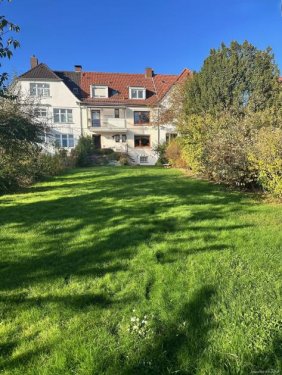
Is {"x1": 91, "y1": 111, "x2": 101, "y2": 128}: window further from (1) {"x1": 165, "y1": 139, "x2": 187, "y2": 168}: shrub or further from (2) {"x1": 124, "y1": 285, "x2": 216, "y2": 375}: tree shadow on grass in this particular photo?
(2) {"x1": 124, "y1": 285, "x2": 216, "y2": 375}: tree shadow on grass

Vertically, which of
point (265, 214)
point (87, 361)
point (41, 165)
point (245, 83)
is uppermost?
point (245, 83)

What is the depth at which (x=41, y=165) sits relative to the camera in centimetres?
1545

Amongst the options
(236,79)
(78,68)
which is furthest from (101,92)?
(236,79)

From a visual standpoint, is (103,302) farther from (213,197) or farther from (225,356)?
(213,197)

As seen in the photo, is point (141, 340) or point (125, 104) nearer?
point (141, 340)

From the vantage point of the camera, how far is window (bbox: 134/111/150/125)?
38188 millimetres

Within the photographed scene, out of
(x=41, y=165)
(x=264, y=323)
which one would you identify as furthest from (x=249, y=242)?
(x=41, y=165)

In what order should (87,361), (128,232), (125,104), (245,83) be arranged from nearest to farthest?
(87,361) < (128,232) < (245,83) < (125,104)

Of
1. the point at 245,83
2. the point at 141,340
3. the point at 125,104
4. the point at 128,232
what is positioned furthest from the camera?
the point at 125,104

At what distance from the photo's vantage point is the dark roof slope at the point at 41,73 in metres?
35.1

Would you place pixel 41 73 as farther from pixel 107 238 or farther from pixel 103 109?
pixel 107 238

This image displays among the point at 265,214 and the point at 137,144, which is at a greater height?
the point at 137,144

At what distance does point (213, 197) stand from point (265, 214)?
2.29 metres

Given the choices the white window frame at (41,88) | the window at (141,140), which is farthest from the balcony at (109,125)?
the white window frame at (41,88)
